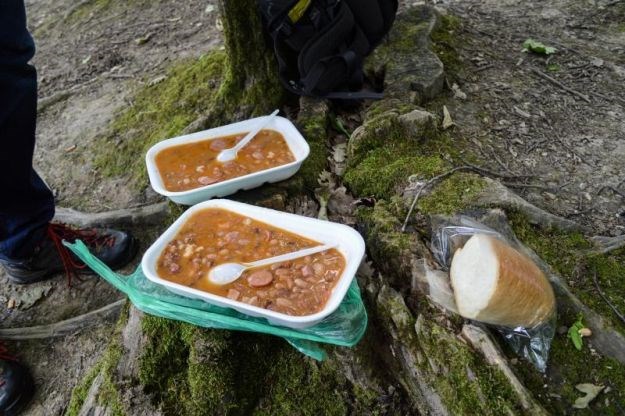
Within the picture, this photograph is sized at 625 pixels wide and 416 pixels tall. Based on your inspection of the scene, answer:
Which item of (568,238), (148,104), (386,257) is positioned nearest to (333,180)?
(386,257)

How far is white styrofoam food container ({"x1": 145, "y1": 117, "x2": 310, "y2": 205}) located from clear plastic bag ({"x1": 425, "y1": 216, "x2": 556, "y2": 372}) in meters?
0.83

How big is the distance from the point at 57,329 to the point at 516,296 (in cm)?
257

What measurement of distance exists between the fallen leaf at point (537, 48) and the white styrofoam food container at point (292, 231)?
2.65 meters

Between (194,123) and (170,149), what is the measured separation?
552 millimetres

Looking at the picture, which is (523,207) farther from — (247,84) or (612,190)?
(247,84)

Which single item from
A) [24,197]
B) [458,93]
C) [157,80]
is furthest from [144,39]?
[458,93]

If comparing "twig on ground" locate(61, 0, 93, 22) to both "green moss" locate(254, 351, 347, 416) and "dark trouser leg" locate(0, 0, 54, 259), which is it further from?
"green moss" locate(254, 351, 347, 416)

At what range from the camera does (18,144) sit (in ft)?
7.78

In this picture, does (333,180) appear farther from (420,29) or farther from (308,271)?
(420,29)

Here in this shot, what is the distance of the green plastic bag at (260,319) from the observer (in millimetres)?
1773

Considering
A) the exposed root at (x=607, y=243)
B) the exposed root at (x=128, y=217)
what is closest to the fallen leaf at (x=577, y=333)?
the exposed root at (x=607, y=243)

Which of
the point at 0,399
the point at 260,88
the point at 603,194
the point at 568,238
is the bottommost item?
the point at 0,399

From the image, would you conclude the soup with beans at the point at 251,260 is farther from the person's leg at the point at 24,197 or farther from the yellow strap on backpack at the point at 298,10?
the yellow strap on backpack at the point at 298,10

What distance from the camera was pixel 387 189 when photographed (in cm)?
240
